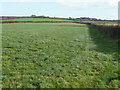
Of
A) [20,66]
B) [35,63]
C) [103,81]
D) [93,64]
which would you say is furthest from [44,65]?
[103,81]

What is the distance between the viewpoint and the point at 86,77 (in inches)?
234

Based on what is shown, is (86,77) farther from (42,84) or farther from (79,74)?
(42,84)

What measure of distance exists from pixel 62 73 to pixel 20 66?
6.22ft

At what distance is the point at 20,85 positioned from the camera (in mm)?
5066

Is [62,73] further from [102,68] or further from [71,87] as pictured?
[102,68]

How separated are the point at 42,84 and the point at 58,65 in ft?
7.48

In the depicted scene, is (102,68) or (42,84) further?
(102,68)

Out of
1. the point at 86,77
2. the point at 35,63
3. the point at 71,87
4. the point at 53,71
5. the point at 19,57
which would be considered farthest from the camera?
the point at 19,57

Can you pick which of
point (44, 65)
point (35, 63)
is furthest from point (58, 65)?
point (35, 63)

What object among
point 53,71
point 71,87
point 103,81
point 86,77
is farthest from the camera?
point 53,71

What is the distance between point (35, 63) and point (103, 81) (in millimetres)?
3241

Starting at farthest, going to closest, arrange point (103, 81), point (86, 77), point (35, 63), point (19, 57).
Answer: point (19, 57), point (35, 63), point (86, 77), point (103, 81)

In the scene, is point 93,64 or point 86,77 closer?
point 86,77

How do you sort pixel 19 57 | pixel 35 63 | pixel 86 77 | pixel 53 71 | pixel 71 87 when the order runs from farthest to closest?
pixel 19 57, pixel 35 63, pixel 53 71, pixel 86 77, pixel 71 87
